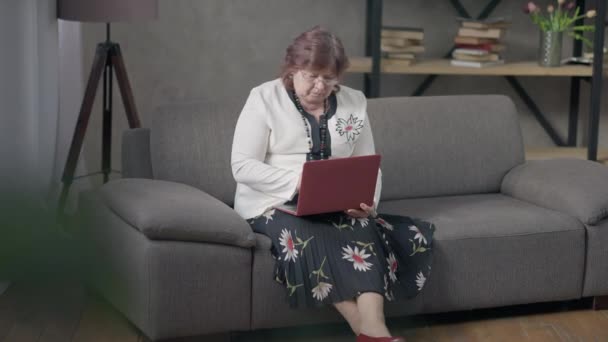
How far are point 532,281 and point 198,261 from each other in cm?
112

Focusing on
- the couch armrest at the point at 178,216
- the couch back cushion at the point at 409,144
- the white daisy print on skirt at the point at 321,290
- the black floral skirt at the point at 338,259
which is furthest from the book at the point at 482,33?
the white daisy print on skirt at the point at 321,290

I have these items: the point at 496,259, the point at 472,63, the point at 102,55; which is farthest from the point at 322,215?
the point at 472,63

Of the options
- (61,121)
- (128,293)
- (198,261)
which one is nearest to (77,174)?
(61,121)

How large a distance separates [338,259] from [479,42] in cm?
198

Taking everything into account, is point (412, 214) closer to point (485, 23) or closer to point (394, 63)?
point (394, 63)

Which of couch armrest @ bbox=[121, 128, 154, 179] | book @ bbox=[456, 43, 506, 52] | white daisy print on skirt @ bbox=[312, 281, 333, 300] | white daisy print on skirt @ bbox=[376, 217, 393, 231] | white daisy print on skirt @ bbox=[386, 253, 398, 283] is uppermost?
book @ bbox=[456, 43, 506, 52]

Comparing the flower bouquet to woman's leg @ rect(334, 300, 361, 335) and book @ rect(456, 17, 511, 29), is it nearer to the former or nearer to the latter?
book @ rect(456, 17, 511, 29)

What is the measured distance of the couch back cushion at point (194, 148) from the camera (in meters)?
2.83

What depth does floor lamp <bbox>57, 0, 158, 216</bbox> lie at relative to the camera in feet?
10.2

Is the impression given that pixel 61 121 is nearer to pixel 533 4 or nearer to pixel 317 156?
→ pixel 317 156

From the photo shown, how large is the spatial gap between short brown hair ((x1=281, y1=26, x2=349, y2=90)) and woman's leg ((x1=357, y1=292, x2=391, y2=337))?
66cm

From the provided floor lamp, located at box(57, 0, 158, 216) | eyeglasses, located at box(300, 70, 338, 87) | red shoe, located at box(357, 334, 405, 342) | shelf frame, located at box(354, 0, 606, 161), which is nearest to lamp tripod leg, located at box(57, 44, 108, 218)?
floor lamp, located at box(57, 0, 158, 216)

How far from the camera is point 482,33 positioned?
158 inches

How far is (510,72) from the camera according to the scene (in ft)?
13.1
